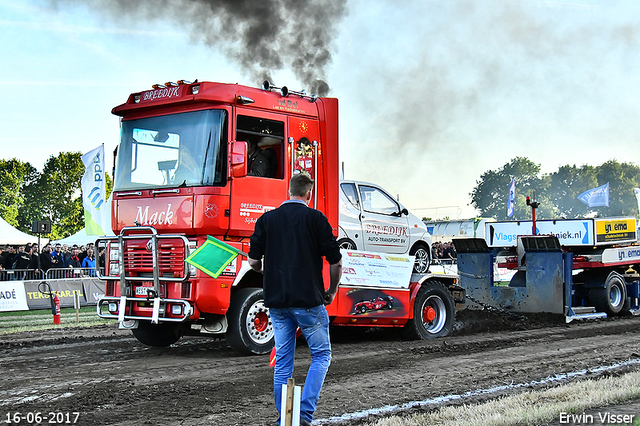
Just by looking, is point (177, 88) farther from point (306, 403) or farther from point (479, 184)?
point (479, 184)

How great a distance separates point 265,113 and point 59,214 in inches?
2664

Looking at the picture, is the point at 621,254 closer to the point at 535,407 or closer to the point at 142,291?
the point at 535,407

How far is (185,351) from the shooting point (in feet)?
29.9

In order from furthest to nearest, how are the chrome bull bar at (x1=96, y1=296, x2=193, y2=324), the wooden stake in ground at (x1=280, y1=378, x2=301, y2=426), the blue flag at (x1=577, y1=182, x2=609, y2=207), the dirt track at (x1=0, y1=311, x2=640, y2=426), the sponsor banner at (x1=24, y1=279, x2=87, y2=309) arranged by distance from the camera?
the blue flag at (x1=577, y1=182, x2=609, y2=207) < the sponsor banner at (x1=24, y1=279, x2=87, y2=309) < the chrome bull bar at (x1=96, y1=296, x2=193, y2=324) < the dirt track at (x1=0, y1=311, x2=640, y2=426) < the wooden stake in ground at (x1=280, y1=378, x2=301, y2=426)

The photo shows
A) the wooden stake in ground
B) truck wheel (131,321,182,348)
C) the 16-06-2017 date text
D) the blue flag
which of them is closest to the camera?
the wooden stake in ground

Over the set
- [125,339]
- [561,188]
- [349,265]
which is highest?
[561,188]

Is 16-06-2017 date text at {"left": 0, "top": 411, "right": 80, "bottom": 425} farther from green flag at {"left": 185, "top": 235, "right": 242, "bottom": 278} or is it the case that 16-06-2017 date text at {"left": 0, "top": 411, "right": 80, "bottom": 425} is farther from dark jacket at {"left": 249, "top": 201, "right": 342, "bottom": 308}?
dark jacket at {"left": 249, "top": 201, "right": 342, "bottom": 308}

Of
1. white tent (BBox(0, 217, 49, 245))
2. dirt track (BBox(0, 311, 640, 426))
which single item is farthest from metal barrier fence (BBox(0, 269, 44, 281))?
white tent (BBox(0, 217, 49, 245))

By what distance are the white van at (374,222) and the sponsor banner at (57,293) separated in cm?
934

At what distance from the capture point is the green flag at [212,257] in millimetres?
6066

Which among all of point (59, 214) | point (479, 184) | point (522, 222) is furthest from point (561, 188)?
point (522, 222)

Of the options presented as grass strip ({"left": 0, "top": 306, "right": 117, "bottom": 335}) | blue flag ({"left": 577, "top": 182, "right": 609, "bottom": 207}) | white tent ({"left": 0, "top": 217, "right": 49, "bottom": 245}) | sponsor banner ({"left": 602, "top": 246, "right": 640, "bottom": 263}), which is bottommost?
grass strip ({"left": 0, "top": 306, "right": 117, "bottom": 335})

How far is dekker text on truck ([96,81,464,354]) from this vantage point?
7.95 meters

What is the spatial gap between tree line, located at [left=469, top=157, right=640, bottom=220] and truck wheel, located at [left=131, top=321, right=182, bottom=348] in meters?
85.5
